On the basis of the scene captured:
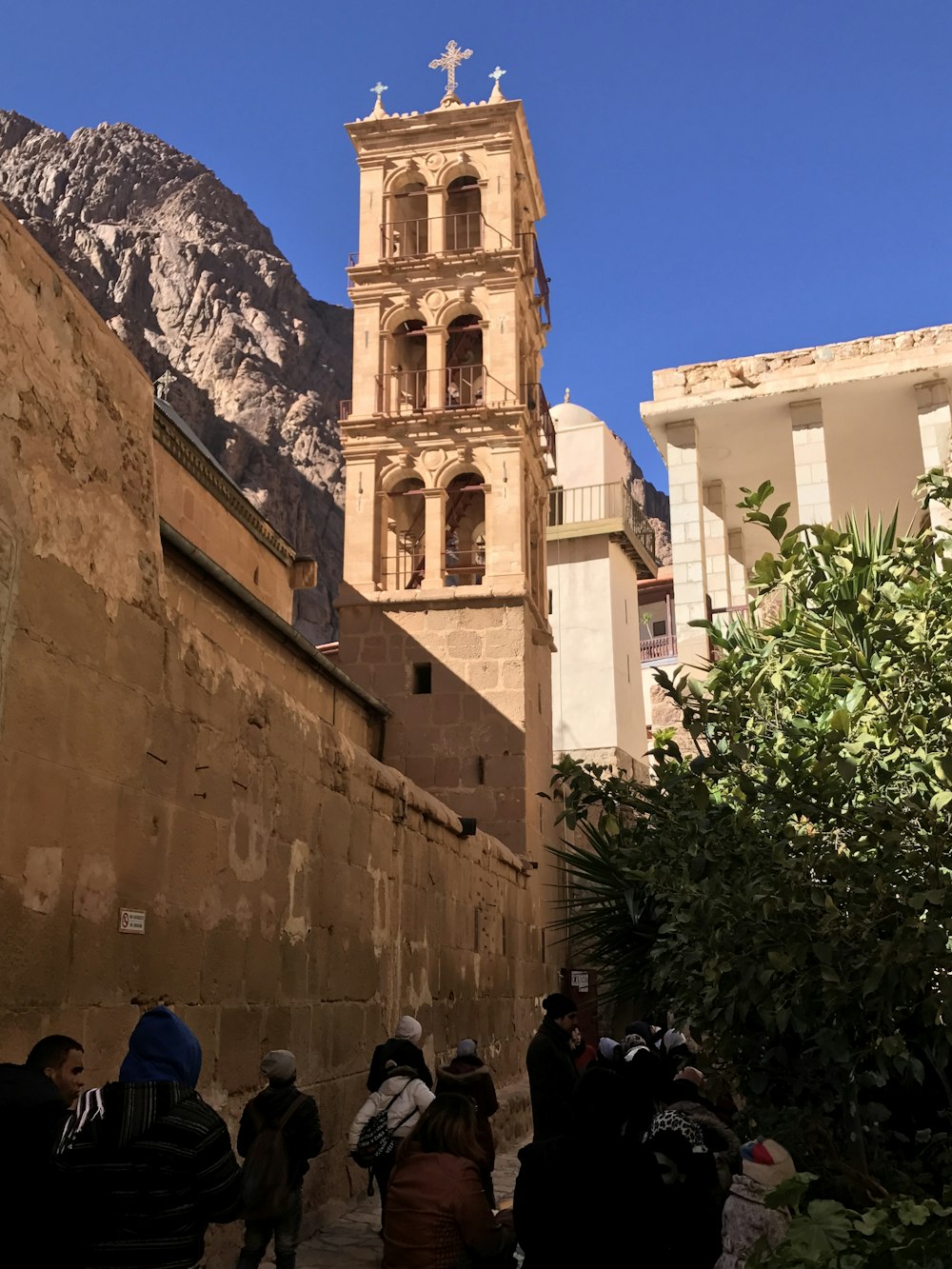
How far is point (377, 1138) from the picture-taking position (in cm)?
530

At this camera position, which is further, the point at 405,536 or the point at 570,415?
the point at 570,415

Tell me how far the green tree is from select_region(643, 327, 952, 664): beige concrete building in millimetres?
11007

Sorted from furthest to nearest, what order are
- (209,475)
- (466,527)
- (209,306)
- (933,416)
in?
(209,306) < (466,527) < (933,416) < (209,475)

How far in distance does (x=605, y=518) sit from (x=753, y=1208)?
91.9 feet

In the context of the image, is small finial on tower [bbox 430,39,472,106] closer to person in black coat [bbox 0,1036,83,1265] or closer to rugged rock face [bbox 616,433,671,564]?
person in black coat [bbox 0,1036,83,1265]

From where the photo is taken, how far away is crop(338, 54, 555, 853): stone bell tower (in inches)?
688

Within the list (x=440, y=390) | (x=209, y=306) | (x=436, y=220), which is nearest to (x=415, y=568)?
(x=440, y=390)

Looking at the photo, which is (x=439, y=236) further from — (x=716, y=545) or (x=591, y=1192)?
(x=591, y=1192)

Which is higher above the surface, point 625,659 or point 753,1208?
point 625,659

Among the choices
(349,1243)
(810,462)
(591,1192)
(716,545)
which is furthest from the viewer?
(716,545)

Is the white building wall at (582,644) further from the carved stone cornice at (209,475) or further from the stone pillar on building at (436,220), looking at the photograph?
Result: the carved stone cornice at (209,475)

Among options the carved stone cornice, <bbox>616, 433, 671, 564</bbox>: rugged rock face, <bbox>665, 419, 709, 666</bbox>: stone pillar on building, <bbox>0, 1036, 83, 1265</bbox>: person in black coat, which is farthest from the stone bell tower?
<bbox>616, 433, 671, 564</bbox>: rugged rock face

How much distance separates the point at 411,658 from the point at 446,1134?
47.3ft

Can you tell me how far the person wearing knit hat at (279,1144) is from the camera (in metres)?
4.91
